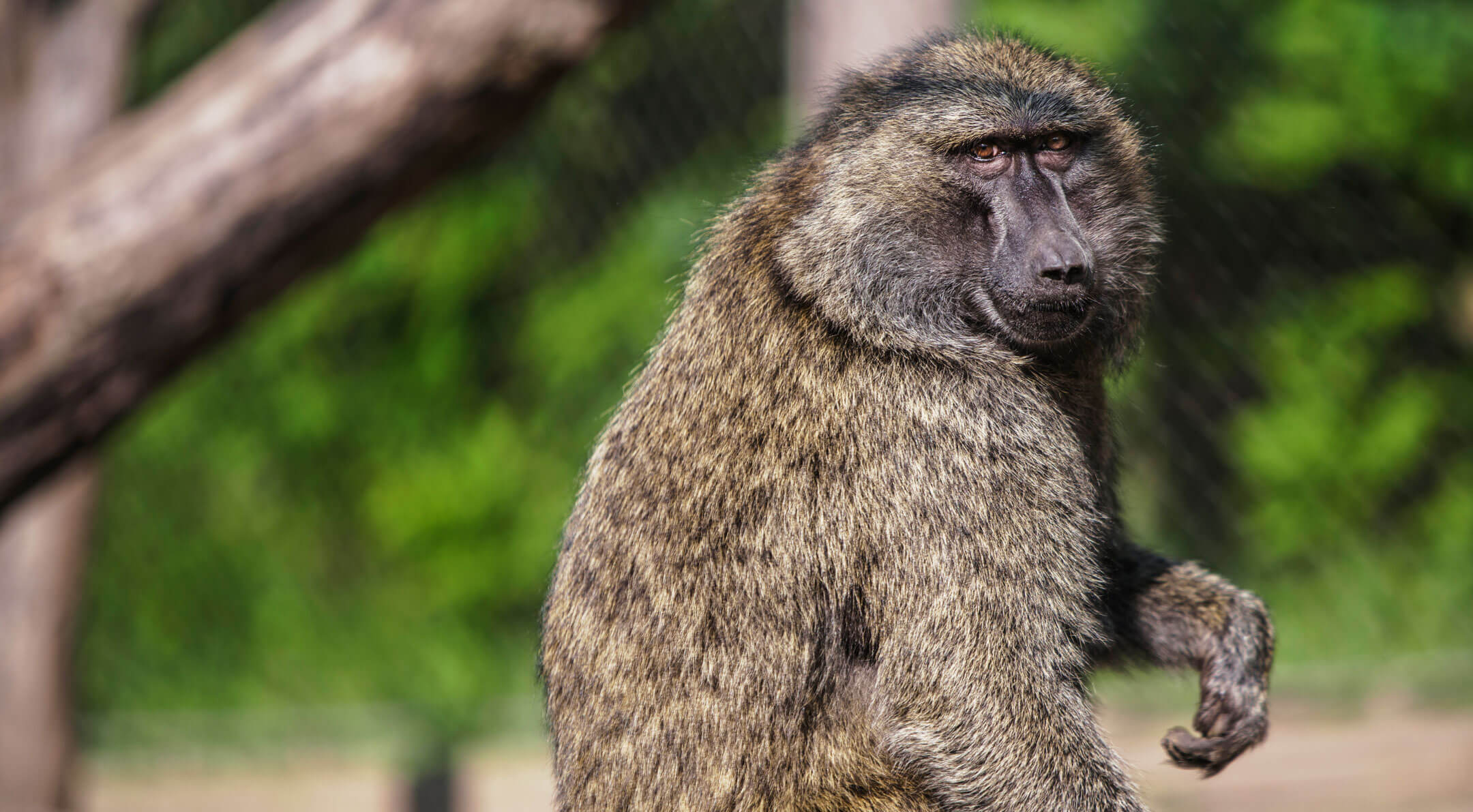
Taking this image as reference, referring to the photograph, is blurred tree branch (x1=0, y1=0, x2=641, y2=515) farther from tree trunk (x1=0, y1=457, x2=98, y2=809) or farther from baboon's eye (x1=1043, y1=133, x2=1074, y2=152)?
tree trunk (x1=0, y1=457, x2=98, y2=809)

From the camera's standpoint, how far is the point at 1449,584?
501 centimetres

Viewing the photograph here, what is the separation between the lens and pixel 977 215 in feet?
8.59

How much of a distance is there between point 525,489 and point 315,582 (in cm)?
117

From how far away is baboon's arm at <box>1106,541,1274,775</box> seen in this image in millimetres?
2684

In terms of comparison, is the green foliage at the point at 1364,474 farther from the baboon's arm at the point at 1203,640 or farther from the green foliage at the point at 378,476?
the green foliage at the point at 378,476

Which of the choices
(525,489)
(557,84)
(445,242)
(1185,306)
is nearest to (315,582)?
(525,489)

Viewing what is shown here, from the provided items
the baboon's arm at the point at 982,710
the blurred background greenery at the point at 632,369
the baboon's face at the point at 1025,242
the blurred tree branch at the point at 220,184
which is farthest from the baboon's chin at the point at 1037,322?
the blurred tree branch at the point at 220,184

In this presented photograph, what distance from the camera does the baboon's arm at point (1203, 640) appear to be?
2.68 metres

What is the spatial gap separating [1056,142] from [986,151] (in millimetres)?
153

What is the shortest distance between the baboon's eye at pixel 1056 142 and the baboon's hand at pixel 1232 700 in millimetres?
1021

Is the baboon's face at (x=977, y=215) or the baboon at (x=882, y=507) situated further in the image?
the baboon's face at (x=977, y=215)

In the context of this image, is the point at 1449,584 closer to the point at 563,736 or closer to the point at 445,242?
the point at 563,736

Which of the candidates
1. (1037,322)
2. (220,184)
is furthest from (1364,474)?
(220,184)

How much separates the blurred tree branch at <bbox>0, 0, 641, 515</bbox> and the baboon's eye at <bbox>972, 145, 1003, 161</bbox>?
1.61 meters
